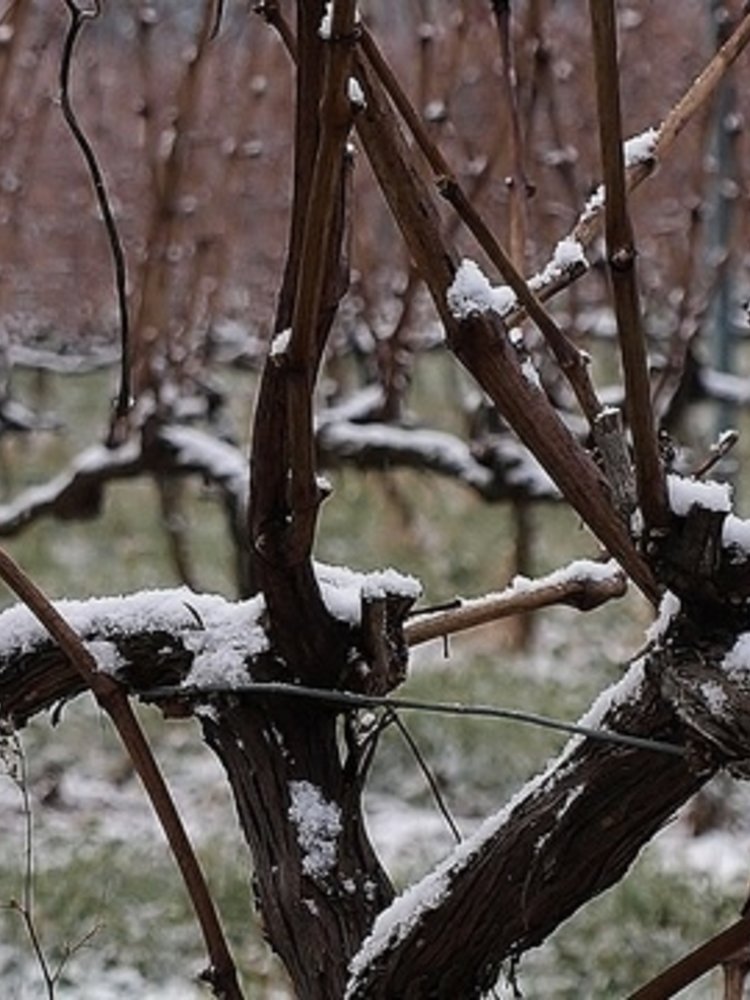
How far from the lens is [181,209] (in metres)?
4.27

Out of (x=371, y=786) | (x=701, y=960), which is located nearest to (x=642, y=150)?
(x=701, y=960)

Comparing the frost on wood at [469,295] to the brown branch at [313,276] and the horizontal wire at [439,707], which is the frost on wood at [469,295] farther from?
the horizontal wire at [439,707]

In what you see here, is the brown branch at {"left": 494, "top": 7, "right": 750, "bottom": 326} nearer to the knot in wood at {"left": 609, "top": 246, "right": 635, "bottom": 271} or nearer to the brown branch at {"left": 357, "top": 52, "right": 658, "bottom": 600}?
the brown branch at {"left": 357, "top": 52, "right": 658, "bottom": 600}

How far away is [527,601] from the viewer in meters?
1.26

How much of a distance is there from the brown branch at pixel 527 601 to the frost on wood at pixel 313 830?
12cm

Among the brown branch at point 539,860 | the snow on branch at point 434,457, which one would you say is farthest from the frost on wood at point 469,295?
the snow on branch at point 434,457

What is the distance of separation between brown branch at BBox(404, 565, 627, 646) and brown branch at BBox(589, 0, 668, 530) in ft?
1.05

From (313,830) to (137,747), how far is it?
0.19m

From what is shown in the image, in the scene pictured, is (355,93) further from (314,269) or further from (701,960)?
(701,960)

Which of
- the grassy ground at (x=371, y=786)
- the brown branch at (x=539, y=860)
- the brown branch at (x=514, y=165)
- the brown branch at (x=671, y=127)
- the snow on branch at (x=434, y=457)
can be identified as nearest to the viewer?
the brown branch at (x=539, y=860)

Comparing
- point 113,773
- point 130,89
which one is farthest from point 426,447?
point 130,89

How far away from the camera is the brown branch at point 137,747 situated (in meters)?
1.04

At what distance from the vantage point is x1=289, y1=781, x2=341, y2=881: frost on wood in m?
1.19

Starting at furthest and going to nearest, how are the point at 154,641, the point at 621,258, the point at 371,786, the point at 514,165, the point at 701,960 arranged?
1. the point at 371,786
2. the point at 514,165
3. the point at 154,641
4. the point at 701,960
5. the point at 621,258
